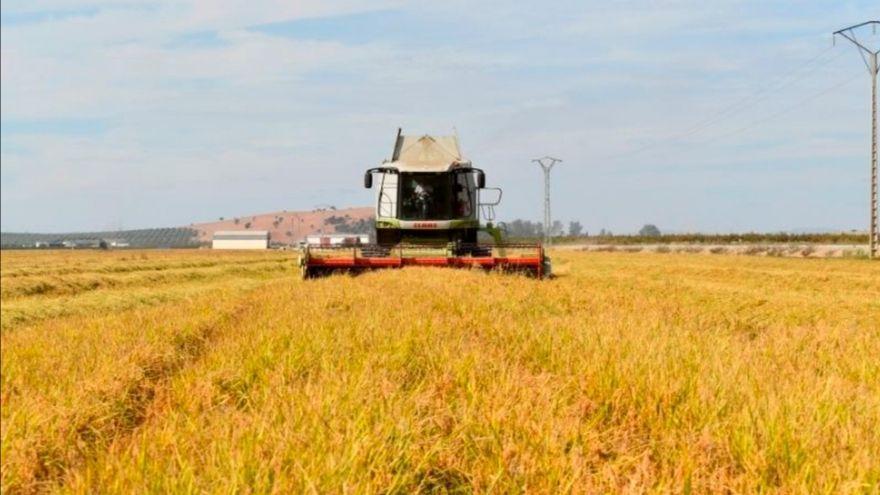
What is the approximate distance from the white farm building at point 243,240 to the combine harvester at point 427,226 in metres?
134

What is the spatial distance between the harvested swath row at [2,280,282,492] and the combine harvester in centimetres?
939

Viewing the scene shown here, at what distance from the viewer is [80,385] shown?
206 inches

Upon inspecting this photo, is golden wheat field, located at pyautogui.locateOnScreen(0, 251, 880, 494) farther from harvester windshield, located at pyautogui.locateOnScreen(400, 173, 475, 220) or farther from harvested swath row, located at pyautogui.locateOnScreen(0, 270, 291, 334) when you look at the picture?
harvester windshield, located at pyautogui.locateOnScreen(400, 173, 475, 220)

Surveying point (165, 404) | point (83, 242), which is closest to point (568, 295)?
point (165, 404)

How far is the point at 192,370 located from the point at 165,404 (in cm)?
93

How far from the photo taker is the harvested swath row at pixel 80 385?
12.8 ft

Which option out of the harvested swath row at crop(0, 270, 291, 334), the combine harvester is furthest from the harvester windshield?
the harvested swath row at crop(0, 270, 291, 334)

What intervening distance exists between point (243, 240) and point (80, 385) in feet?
499

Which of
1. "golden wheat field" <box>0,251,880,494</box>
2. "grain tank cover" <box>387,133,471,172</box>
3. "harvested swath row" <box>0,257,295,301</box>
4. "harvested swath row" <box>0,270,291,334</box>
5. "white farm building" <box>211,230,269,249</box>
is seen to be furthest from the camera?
"white farm building" <box>211,230,269,249</box>

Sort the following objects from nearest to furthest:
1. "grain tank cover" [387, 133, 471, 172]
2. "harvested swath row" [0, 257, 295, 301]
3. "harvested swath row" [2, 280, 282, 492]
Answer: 1. "harvested swath row" [2, 280, 282, 492]
2. "grain tank cover" [387, 133, 471, 172]
3. "harvested swath row" [0, 257, 295, 301]

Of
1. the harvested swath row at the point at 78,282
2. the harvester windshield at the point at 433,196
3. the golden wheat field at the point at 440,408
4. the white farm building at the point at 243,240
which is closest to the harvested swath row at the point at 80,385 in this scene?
the golden wheat field at the point at 440,408

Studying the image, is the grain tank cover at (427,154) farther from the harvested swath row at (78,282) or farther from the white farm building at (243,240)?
the white farm building at (243,240)

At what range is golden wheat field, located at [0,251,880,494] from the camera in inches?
113

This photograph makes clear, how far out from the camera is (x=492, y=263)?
18.6 m
